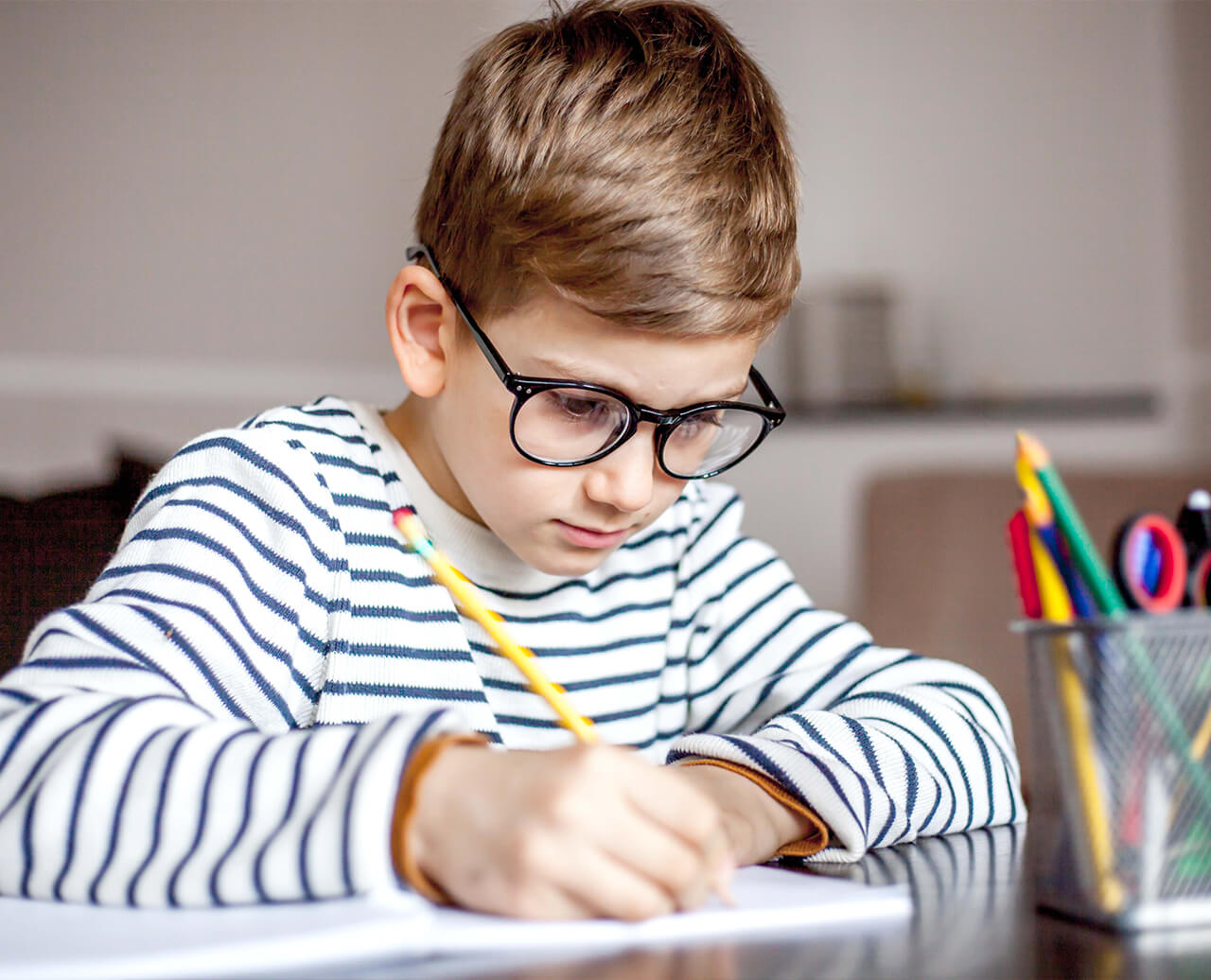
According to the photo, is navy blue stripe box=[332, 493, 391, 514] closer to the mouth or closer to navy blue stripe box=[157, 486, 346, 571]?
navy blue stripe box=[157, 486, 346, 571]

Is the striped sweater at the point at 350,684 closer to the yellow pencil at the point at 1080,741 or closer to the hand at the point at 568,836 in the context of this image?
the hand at the point at 568,836

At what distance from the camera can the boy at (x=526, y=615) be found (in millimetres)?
500

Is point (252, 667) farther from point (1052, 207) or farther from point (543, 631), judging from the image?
point (1052, 207)

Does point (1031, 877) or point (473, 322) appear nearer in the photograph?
point (1031, 877)

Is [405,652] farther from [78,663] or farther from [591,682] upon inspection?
[78,663]

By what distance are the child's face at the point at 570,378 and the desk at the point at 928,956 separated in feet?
1.27

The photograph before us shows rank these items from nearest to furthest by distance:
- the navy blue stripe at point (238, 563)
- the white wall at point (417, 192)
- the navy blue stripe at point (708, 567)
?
the navy blue stripe at point (238, 563)
the navy blue stripe at point (708, 567)
the white wall at point (417, 192)

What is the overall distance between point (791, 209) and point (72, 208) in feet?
6.99

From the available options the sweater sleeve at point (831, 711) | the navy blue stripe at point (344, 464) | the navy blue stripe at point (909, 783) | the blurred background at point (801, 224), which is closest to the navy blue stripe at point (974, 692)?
the sweater sleeve at point (831, 711)

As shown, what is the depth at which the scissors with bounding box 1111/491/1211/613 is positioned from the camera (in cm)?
47

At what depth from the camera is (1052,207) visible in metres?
2.90

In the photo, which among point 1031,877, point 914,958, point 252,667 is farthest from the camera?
point 252,667

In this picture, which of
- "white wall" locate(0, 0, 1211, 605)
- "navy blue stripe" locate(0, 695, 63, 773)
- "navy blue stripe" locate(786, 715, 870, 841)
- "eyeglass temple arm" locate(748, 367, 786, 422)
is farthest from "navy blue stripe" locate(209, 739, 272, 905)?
"white wall" locate(0, 0, 1211, 605)

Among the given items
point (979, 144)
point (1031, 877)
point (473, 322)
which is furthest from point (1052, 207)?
point (1031, 877)
